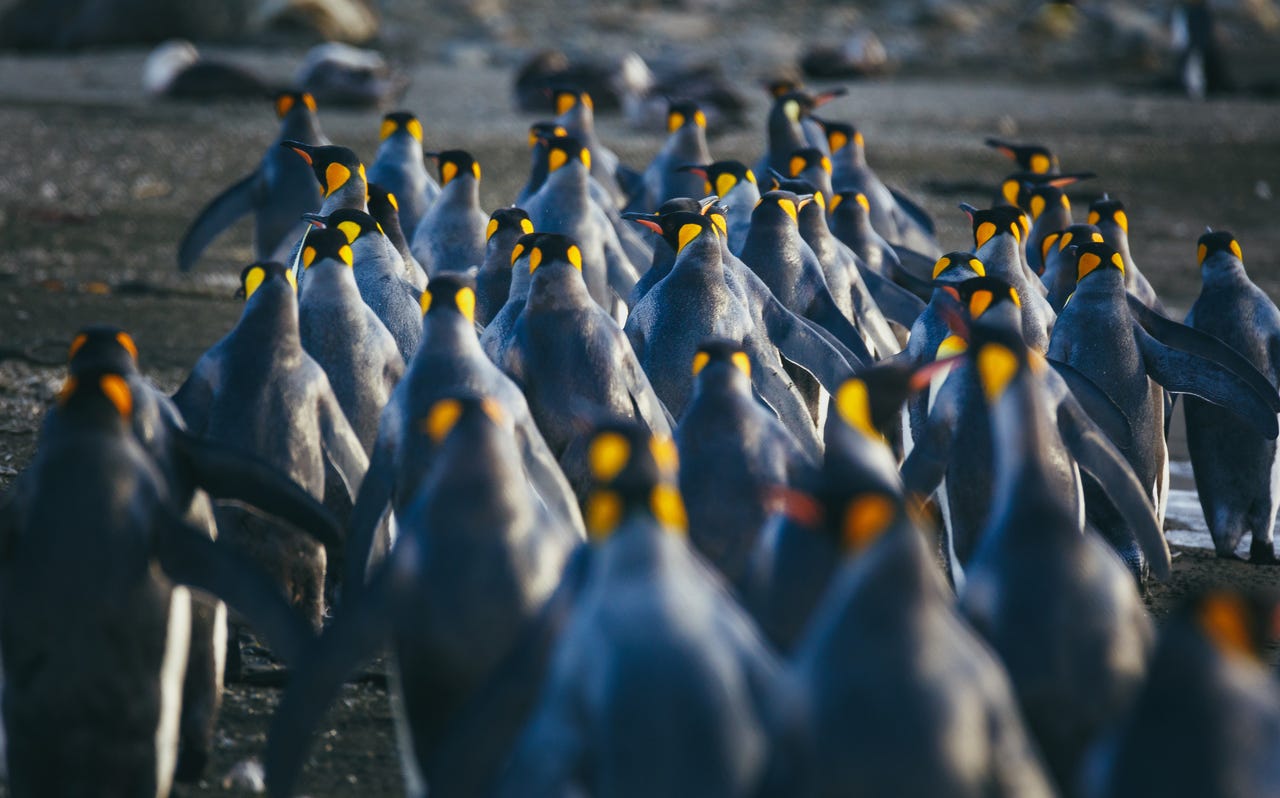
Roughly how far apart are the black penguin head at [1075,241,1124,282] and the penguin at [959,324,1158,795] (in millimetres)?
2490

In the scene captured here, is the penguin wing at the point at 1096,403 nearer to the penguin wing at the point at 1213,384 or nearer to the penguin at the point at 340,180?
the penguin wing at the point at 1213,384

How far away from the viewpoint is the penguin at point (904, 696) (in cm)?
221

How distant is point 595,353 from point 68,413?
1.68 meters

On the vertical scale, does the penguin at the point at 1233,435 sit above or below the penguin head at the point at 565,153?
below

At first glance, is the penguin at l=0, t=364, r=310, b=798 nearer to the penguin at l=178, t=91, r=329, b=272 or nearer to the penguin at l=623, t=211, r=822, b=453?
the penguin at l=623, t=211, r=822, b=453

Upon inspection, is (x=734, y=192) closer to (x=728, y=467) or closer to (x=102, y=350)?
(x=728, y=467)

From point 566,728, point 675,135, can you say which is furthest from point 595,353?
point 675,135

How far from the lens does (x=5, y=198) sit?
1034 cm

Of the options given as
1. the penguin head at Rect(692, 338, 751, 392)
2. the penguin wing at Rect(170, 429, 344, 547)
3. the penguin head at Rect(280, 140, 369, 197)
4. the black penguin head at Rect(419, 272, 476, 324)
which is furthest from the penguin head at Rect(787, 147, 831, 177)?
the penguin wing at Rect(170, 429, 344, 547)

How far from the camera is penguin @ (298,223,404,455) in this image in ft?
14.9

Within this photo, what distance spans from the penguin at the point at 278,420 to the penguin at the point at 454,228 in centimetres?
228

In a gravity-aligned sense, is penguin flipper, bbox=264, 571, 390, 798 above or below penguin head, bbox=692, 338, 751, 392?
below

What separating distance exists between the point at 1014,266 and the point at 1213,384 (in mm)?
804

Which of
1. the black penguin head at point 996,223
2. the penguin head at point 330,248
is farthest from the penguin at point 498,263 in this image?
the black penguin head at point 996,223
